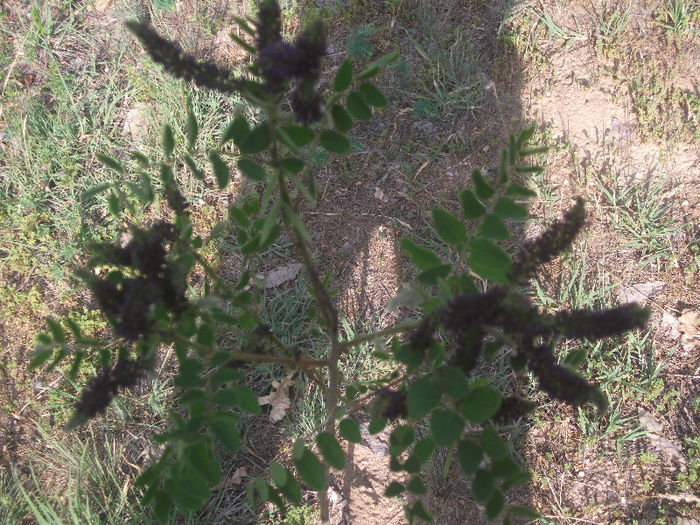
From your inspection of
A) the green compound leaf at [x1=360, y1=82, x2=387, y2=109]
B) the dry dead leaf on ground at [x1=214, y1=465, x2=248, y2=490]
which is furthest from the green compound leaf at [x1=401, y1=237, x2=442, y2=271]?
the dry dead leaf on ground at [x1=214, y1=465, x2=248, y2=490]

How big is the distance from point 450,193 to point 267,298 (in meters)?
1.14

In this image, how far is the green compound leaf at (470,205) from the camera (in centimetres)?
140

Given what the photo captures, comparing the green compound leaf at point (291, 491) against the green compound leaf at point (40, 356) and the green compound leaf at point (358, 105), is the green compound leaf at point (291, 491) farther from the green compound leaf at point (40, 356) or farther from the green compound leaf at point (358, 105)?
the green compound leaf at point (358, 105)

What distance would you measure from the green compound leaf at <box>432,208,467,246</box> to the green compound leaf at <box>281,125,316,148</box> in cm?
36

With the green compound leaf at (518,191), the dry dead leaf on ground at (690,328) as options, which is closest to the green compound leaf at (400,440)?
the green compound leaf at (518,191)

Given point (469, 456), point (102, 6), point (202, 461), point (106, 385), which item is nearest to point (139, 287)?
point (106, 385)

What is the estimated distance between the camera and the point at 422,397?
120cm

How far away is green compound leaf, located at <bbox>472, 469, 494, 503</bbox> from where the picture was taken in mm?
1307

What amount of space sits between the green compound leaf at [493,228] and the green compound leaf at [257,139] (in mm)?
552

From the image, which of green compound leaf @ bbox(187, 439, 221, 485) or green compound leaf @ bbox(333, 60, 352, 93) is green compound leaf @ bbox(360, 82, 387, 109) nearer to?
green compound leaf @ bbox(333, 60, 352, 93)

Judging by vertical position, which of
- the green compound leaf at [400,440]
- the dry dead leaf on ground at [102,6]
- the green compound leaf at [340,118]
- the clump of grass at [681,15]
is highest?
the dry dead leaf on ground at [102,6]

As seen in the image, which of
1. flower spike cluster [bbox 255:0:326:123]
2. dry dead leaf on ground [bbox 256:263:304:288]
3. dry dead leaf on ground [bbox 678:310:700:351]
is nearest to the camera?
flower spike cluster [bbox 255:0:326:123]

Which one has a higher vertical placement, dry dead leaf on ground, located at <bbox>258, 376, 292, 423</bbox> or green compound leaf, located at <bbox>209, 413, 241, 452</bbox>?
dry dead leaf on ground, located at <bbox>258, 376, 292, 423</bbox>

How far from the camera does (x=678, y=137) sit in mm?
3025
